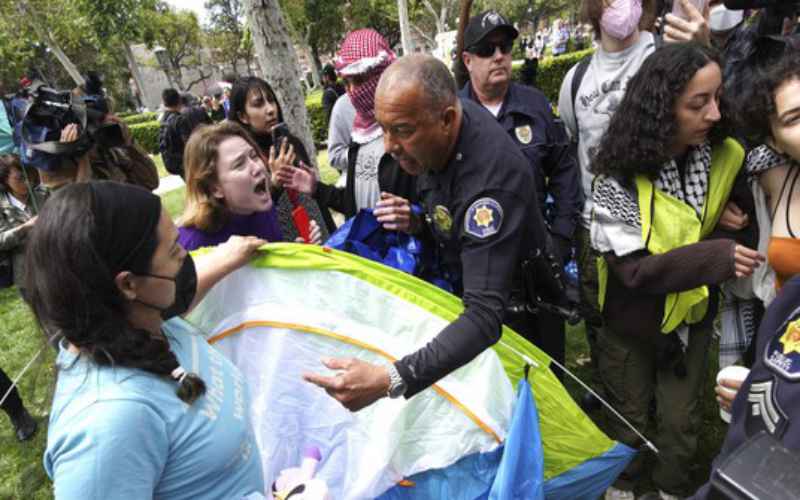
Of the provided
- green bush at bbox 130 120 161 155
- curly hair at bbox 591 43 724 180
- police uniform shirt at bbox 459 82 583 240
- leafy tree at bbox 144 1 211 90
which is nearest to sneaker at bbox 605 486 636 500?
police uniform shirt at bbox 459 82 583 240

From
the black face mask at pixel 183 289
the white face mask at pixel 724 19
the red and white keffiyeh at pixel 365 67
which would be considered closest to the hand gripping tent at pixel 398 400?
the black face mask at pixel 183 289

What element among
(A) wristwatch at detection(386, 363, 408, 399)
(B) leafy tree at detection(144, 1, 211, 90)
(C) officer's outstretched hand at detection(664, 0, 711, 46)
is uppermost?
(B) leafy tree at detection(144, 1, 211, 90)

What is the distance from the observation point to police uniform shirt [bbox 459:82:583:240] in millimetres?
2482

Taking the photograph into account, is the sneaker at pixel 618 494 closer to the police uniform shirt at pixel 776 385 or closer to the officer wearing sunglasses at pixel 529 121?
the officer wearing sunglasses at pixel 529 121

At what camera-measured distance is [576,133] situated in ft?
9.16

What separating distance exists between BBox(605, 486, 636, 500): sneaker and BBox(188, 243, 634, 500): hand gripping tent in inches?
16.0

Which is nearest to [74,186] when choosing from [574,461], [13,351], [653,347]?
[574,461]

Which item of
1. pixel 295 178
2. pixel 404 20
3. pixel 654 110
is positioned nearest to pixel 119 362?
pixel 295 178

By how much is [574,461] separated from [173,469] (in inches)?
55.2

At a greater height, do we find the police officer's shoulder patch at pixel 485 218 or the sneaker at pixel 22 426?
the police officer's shoulder patch at pixel 485 218

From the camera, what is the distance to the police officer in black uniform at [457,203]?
1.40 meters

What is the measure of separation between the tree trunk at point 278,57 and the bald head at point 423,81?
280 centimetres

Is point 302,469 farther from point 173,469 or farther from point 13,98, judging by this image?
point 13,98

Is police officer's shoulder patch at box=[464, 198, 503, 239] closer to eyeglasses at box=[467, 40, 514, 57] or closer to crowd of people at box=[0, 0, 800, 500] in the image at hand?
crowd of people at box=[0, 0, 800, 500]
